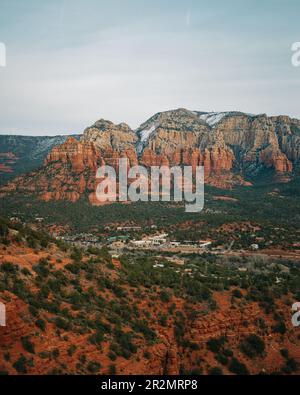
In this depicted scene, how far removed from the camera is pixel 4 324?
→ 67.6 ft

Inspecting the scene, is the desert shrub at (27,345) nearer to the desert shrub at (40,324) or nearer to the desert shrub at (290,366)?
the desert shrub at (40,324)

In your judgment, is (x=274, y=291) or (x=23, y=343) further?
(x=274, y=291)

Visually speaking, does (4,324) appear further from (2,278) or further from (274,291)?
(274,291)

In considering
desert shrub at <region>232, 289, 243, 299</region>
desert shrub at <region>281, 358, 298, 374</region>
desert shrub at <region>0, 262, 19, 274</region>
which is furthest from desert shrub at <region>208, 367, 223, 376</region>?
desert shrub at <region>0, 262, 19, 274</region>

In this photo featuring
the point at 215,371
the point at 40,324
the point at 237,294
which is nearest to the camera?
the point at 40,324

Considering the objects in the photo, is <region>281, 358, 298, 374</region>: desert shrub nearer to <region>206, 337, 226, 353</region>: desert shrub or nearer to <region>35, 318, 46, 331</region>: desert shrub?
<region>206, 337, 226, 353</region>: desert shrub

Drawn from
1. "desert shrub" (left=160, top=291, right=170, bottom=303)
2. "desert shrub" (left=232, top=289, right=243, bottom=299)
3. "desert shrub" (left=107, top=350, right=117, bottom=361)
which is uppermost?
"desert shrub" (left=160, top=291, right=170, bottom=303)

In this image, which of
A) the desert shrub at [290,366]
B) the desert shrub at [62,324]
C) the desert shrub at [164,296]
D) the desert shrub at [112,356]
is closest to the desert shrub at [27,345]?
the desert shrub at [62,324]

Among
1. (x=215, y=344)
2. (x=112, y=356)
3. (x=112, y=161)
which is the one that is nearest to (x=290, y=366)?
(x=215, y=344)

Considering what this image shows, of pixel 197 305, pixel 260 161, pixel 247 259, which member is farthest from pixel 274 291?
pixel 260 161

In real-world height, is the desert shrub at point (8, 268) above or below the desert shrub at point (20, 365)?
above

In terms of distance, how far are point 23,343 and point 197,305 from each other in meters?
11.7

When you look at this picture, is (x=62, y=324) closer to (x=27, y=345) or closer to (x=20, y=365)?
(x=27, y=345)

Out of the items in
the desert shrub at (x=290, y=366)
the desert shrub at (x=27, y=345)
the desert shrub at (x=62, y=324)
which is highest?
the desert shrub at (x=62, y=324)
